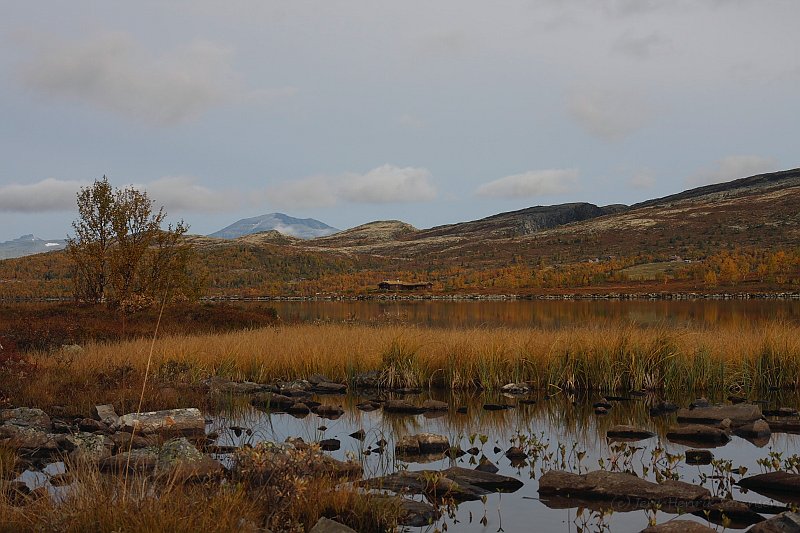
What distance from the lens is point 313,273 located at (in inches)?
3922

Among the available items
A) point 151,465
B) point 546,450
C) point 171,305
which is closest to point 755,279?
point 171,305

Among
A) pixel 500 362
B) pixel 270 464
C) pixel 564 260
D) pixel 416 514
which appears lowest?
pixel 500 362

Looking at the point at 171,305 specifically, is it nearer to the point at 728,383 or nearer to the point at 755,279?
the point at 728,383

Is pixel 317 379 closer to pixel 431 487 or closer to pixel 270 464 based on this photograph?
pixel 431 487

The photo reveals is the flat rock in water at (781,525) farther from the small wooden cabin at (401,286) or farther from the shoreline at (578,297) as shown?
the small wooden cabin at (401,286)

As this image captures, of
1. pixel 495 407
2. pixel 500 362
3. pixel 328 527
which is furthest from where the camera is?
pixel 500 362

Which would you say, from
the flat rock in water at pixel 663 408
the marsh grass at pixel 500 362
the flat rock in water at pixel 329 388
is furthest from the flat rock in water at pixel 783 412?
the flat rock in water at pixel 329 388

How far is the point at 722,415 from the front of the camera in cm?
1130

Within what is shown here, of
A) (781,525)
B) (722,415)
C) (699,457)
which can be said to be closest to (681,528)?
(781,525)

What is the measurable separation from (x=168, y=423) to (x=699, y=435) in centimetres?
801

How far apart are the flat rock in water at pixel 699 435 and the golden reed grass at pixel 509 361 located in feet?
14.6

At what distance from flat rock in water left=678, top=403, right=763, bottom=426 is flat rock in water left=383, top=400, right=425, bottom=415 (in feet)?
14.9

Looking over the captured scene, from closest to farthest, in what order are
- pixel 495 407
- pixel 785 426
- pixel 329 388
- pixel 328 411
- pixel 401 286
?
pixel 785 426 → pixel 328 411 → pixel 495 407 → pixel 329 388 → pixel 401 286

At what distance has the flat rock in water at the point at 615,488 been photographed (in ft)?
22.9
